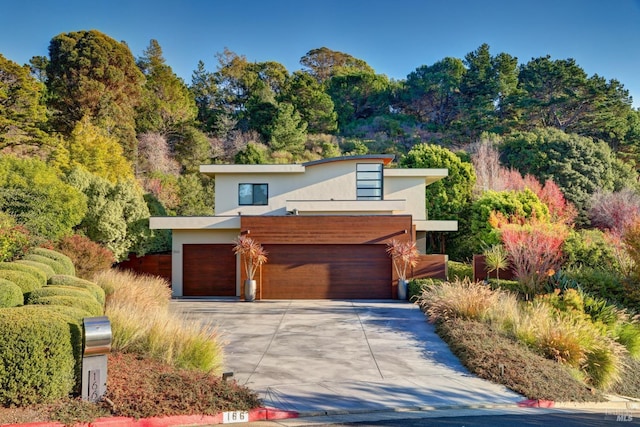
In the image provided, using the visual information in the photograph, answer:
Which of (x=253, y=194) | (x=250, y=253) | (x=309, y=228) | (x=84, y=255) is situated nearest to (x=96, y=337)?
(x=84, y=255)

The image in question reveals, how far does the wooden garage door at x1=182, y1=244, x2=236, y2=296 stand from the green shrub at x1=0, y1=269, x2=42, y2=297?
1150cm

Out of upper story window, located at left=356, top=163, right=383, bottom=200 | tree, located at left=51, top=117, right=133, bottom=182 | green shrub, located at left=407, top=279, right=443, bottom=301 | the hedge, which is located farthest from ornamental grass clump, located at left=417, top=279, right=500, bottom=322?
tree, located at left=51, top=117, right=133, bottom=182

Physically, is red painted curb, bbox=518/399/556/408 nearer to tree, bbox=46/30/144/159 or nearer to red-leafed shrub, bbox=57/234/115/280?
red-leafed shrub, bbox=57/234/115/280

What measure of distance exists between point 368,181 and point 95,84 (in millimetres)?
24296

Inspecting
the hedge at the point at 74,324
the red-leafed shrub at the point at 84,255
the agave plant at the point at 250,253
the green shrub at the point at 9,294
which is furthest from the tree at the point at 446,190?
the hedge at the point at 74,324

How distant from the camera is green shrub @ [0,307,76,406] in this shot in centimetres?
701

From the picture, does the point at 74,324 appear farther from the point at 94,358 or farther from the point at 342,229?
the point at 342,229

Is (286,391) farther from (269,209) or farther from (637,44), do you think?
(269,209)

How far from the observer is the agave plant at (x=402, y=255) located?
19750 millimetres

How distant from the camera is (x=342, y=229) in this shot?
20.4 metres

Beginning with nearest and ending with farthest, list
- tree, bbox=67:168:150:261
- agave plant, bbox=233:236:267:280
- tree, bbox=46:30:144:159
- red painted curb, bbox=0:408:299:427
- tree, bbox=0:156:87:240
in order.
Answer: red painted curb, bbox=0:408:299:427
tree, bbox=0:156:87:240
agave plant, bbox=233:236:267:280
tree, bbox=67:168:150:261
tree, bbox=46:30:144:159

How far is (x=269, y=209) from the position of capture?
23453 millimetres

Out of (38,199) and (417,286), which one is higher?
(38,199)

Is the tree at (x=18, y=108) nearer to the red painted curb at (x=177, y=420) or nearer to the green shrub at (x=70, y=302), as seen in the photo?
the green shrub at (x=70, y=302)
